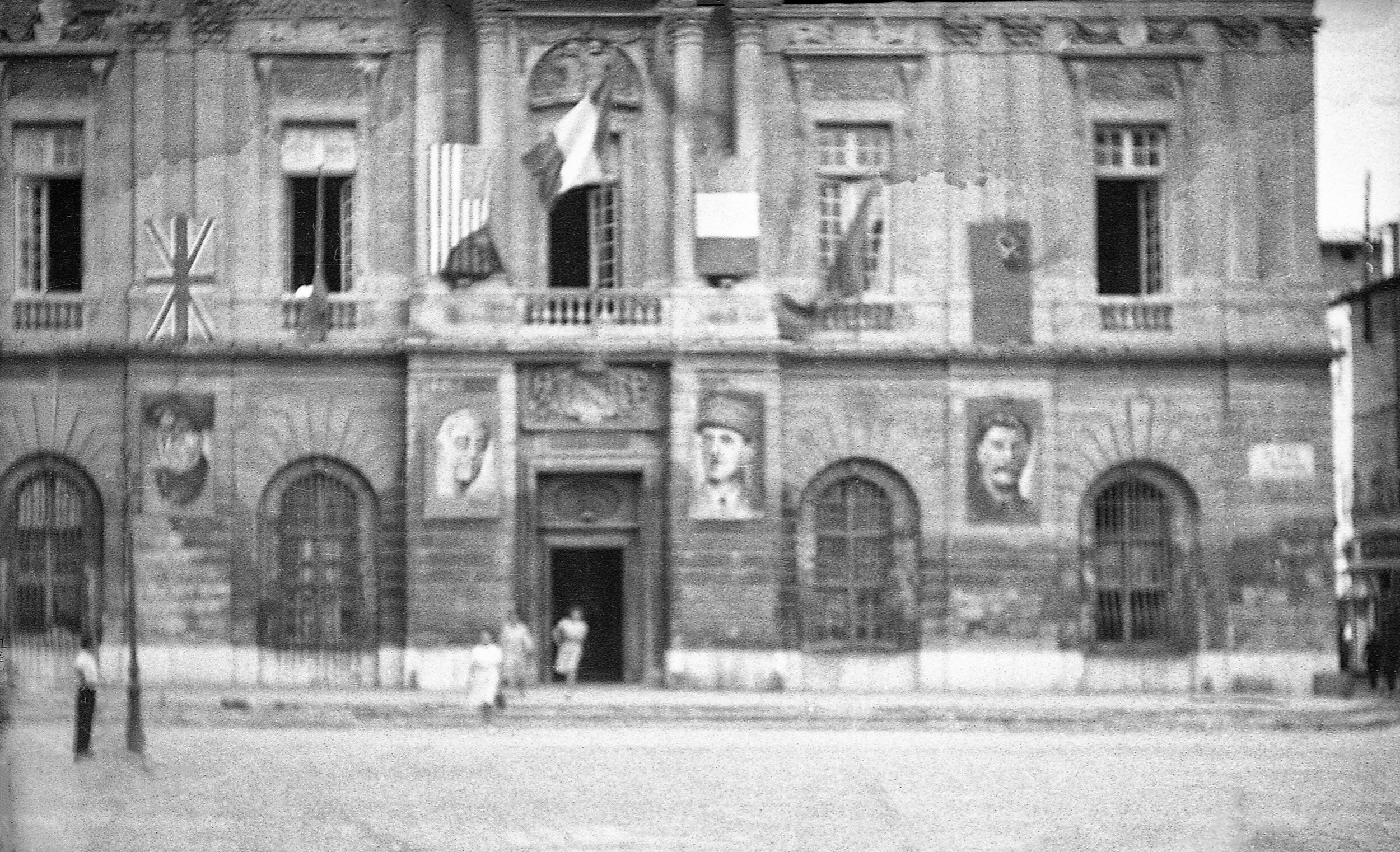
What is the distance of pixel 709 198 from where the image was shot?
42.4 metres

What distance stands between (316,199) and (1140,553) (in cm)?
1594

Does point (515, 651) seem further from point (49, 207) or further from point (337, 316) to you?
point (49, 207)

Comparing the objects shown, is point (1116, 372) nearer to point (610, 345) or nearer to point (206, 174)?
point (610, 345)

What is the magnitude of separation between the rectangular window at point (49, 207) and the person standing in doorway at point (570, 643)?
10.5 m

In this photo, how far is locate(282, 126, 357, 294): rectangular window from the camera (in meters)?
43.3

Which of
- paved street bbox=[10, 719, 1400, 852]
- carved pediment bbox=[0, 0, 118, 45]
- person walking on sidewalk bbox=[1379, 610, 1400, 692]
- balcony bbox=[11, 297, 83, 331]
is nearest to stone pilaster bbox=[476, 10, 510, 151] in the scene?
carved pediment bbox=[0, 0, 118, 45]

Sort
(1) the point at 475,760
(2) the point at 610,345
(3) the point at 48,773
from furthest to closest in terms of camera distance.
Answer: (2) the point at 610,345
(1) the point at 475,760
(3) the point at 48,773

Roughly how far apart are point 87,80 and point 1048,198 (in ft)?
→ 56.1

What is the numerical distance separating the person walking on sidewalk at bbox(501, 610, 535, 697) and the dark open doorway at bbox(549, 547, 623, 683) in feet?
6.34

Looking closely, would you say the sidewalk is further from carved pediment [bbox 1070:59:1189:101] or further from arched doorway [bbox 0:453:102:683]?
carved pediment [bbox 1070:59:1189:101]

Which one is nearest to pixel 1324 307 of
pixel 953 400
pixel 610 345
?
pixel 953 400

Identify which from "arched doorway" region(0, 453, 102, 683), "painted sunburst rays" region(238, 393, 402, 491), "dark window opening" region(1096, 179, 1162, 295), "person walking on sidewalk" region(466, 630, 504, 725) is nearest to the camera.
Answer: "person walking on sidewalk" region(466, 630, 504, 725)

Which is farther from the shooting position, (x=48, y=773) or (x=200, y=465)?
(x=200, y=465)

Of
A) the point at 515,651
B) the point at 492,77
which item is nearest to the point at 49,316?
the point at 492,77
